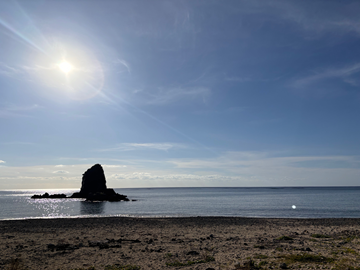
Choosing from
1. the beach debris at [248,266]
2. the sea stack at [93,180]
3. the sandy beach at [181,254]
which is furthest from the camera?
the sea stack at [93,180]

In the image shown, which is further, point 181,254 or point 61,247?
point 61,247

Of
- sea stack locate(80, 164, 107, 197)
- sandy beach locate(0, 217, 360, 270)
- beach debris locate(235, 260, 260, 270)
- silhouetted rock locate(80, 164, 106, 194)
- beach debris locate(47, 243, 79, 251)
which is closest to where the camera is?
beach debris locate(235, 260, 260, 270)

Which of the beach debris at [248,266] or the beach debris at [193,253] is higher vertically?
the beach debris at [248,266]

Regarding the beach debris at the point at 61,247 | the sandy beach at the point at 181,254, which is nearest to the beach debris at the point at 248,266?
the sandy beach at the point at 181,254

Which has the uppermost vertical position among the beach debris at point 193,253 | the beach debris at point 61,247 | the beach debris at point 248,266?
the beach debris at point 248,266

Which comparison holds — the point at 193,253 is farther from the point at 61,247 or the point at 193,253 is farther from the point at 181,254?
the point at 61,247

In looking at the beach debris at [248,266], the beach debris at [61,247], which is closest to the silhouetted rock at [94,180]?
the beach debris at [61,247]

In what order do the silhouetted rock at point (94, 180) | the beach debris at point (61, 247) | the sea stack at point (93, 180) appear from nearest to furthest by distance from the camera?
the beach debris at point (61, 247)
the silhouetted rock at point (94, 180)
the sea stack at point (93, 180)

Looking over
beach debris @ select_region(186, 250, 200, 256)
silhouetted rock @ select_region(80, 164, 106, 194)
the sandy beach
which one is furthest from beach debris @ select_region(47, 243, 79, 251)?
silhouetted rock @ select_region(80, 164, 106, 194)

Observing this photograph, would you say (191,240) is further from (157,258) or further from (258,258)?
(258,258)

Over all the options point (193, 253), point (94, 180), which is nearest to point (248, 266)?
point (193, 253)

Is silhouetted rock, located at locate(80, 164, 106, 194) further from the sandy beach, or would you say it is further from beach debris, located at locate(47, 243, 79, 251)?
beach debris, located at locate(47, 243, 79, 251)

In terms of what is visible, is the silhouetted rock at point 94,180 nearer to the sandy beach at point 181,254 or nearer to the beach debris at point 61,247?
the sandy beach at point 181,254

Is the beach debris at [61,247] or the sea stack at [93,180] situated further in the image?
the sea stack at [93,180]
